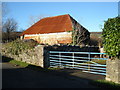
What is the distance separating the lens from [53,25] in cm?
3609

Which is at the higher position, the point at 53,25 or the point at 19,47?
the point at 53,25

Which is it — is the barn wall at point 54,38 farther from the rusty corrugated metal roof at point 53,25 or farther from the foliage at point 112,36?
the foliage at point 112,36

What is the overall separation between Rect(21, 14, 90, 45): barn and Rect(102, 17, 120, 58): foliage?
18177 mm

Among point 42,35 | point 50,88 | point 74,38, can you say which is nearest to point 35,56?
point 50,88

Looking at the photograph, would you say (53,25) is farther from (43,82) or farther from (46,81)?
(43,82)

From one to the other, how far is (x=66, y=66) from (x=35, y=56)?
3.16 meters

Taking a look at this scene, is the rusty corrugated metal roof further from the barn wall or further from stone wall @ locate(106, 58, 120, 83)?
stone wall @ locate(106, 58, 120, 83)

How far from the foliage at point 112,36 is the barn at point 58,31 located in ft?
59.6

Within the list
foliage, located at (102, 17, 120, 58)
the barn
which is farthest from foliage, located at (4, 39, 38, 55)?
the barn

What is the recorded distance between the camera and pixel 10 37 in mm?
47875

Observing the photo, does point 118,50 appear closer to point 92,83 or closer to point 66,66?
point 92,83

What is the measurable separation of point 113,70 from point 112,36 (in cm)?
151

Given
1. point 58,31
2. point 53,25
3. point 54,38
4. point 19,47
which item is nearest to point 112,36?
point 19,47

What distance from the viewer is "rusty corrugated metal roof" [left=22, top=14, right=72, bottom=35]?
3250 cm
